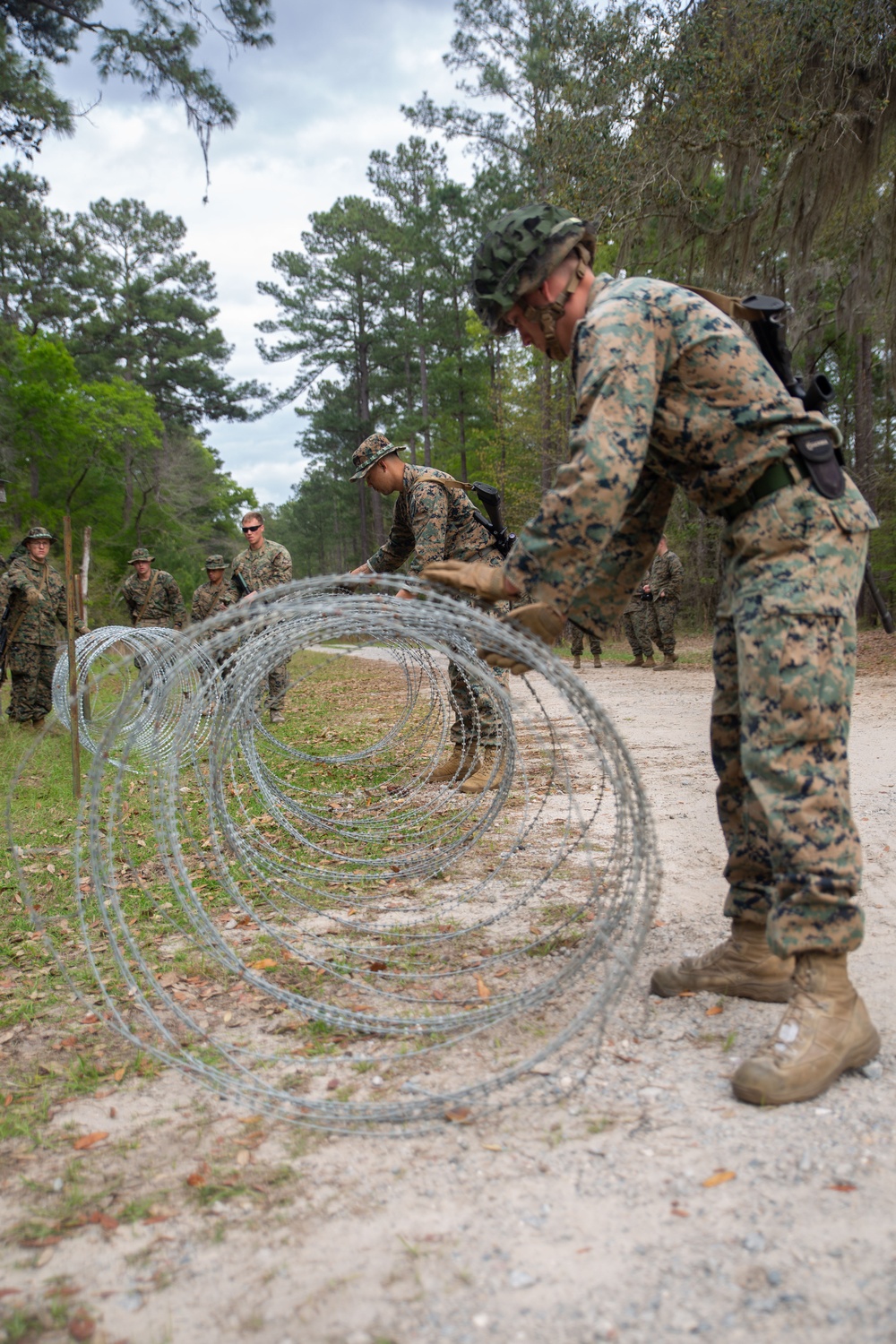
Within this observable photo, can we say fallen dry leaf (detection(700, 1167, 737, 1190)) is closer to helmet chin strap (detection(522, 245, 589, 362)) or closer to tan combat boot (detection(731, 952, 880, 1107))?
tan combat boot (detection(731, 952, 880, 1107))

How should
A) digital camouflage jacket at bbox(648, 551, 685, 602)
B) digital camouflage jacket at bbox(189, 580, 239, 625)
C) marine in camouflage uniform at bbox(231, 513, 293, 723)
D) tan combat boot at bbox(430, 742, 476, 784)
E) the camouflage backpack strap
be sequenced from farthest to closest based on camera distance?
digital camouflage jacket at bbox(648, 551, 685, 602), the camouflage backpack strap, digital camouflage jacket at bbox(189, 580, 239, 625), marine in camouflage uniform at bbox(231, 513, 293, 723), tan combat boot at bbox(430, 742, 476, 784)

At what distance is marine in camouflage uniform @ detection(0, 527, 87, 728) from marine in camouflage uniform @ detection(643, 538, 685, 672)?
27.6ft

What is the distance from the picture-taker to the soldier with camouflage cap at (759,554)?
93.4 inches

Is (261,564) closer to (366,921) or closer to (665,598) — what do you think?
(366,921)

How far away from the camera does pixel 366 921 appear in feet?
13.1

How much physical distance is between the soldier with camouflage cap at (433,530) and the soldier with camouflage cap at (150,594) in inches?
263

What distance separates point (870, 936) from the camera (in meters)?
3.33

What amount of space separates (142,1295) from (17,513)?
3108cm

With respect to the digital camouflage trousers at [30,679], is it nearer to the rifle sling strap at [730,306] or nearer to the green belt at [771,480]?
the rifle sling strap at [730,306]

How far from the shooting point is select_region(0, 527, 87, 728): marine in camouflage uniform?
33.3 feet

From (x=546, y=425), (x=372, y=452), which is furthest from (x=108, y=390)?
(x=372, y=452)

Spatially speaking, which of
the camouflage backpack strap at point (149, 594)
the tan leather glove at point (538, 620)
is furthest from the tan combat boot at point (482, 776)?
the camouflage backpack strap at point (149, 594)

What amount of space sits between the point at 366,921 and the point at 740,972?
5.64ft

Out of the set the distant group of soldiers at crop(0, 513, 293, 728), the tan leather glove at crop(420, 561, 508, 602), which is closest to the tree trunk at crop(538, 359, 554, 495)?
the distant group of soldiers at crop(0, 513, 293, 728)
